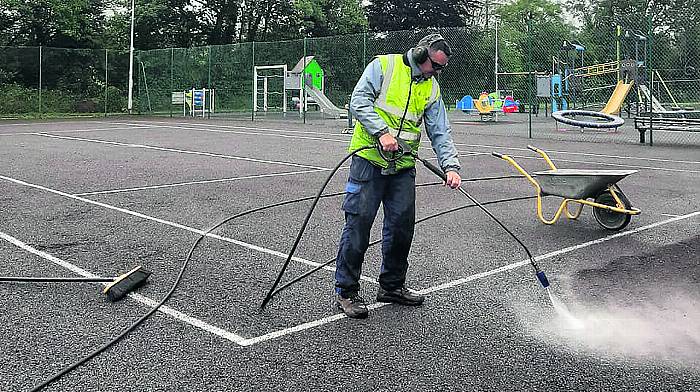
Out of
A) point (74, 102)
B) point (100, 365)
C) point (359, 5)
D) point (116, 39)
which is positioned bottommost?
point (100, 365)

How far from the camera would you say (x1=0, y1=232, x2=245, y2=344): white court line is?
4793 millimetres

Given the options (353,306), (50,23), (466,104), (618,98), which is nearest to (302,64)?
(466,104)

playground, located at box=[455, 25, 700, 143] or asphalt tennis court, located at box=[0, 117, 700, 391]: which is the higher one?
playground, located at box=[455, 25, 700, 143]

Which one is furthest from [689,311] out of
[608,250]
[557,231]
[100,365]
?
[100,365]

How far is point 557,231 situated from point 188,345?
182 inches

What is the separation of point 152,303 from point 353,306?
1.41 meters

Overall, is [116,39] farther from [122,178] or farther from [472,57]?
[122,178]

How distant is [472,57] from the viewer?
89.7ft

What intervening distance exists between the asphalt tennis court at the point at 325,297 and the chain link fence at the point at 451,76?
42.8 ft

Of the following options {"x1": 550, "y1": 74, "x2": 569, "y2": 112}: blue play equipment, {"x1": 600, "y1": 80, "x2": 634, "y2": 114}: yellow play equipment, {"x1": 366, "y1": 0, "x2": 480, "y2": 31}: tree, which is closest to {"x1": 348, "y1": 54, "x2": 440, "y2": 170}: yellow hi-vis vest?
{"x1": 600, "y1": 80, "x2": 634, "y2": 114}: yellow play equipment

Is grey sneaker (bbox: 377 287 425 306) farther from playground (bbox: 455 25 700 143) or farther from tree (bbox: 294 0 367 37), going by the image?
tree (bbox: 294 0 367 37)

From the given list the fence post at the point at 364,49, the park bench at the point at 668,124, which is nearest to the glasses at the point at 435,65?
the park bench at the point at 668,124

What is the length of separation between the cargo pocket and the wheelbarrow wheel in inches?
147

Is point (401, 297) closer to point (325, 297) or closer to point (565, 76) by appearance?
point (325, 297)
